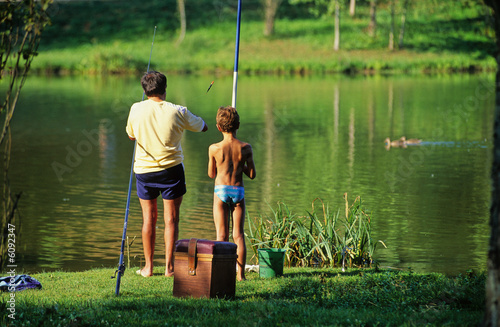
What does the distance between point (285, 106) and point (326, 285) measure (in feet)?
70.0

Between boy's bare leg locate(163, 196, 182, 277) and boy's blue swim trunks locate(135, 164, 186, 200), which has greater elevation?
boy's blue swim trunks locate(135, 164, 186, 200)

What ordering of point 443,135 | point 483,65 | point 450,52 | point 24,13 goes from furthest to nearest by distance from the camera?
1. point 450,52
2. point 483,65
3. point 443,135
4. point 24,13

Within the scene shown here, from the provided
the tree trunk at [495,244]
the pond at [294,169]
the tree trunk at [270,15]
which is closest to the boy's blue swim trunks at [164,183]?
the pond at [294,169]

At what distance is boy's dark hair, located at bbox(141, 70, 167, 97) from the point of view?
6449 millimetres

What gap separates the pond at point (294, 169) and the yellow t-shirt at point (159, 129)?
131cm

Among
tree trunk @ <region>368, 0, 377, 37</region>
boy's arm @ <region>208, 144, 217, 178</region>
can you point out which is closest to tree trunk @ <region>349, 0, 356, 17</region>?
tree trunk @ <region>368, 0, 377, 37</region>

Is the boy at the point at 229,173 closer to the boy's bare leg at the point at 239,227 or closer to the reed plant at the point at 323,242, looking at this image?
the boy's bare leg at the point at 239,227

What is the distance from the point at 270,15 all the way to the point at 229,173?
164ft

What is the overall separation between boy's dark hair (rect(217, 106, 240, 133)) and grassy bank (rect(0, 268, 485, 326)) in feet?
4.47

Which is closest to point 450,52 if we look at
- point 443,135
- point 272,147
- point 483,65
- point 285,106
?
point 483,65

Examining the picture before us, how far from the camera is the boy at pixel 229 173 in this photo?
6.55 metres

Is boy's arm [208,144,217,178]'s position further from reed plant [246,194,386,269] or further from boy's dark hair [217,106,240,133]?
reed plant [246,194,386,269]

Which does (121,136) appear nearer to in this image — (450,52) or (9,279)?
(9,279)

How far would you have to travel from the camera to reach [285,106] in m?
27.5
